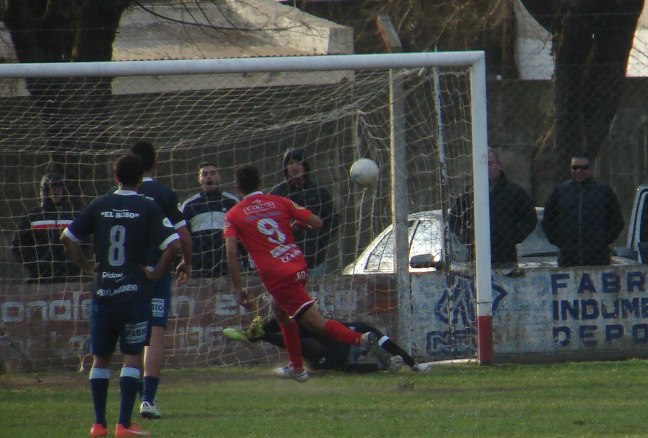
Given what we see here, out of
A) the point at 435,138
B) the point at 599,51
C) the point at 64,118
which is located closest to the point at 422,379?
the point at 435,138

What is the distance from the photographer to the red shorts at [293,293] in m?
9.13

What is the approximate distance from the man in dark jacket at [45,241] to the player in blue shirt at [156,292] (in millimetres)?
3345

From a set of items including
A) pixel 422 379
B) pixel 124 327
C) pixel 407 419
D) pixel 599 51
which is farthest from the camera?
pixel 599 51

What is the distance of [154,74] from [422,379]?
352 cm

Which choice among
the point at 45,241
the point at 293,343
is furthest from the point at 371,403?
the point at 45,241

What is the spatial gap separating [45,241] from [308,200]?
254 cm

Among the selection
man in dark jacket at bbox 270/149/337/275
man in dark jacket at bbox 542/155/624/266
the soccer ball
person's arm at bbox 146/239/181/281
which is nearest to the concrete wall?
man in dark jacket at bbox 542/155/624/266

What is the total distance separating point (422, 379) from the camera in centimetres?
945

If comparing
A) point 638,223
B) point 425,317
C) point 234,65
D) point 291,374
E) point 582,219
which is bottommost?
point 291,374

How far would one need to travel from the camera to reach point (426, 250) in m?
11.7

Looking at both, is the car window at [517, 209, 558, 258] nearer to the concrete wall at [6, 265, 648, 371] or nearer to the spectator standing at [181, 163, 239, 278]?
the concrete wall at [6, 265, 648, 371]

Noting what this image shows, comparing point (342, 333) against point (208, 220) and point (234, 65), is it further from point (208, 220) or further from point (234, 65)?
point (234, 65)

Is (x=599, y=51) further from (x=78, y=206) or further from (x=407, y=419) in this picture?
(x=407, y=419)

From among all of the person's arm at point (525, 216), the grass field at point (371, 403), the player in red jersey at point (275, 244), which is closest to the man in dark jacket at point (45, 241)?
the grass field at point (371, 403)
